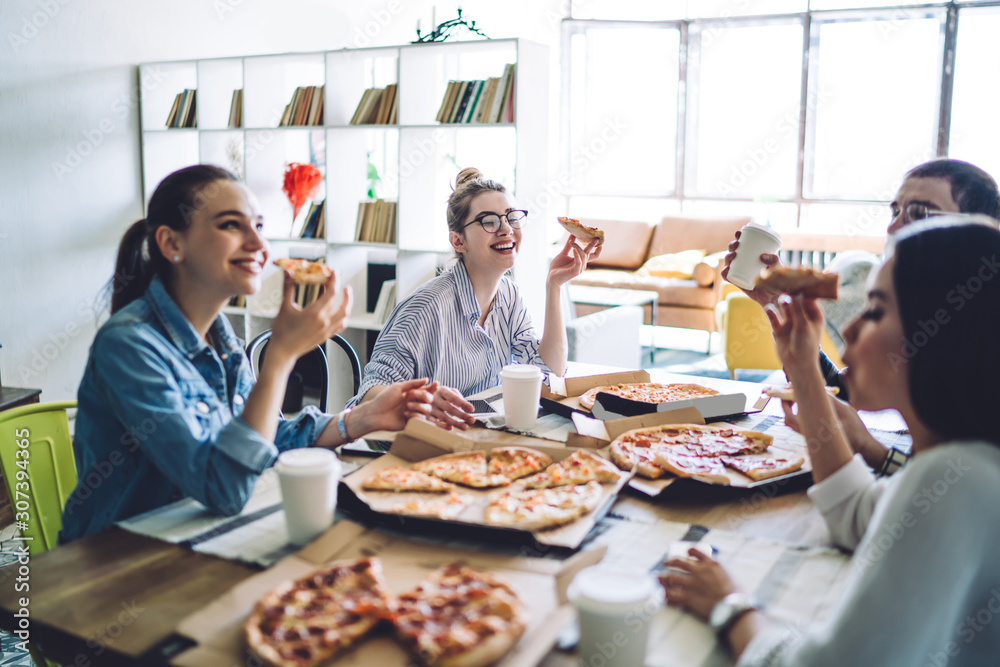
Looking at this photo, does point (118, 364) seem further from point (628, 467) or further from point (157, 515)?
point (628, 467)

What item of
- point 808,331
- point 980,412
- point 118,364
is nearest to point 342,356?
point 118,364

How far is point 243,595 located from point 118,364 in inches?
21.6

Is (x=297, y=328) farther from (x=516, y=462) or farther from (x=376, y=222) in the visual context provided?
(x=376, y=222)

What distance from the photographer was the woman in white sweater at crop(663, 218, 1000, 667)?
0.82m

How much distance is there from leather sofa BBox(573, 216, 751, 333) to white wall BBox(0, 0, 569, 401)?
344 cm

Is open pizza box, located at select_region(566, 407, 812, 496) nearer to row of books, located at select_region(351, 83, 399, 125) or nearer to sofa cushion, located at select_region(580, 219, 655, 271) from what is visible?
row of books, located at select_region(351, 83, 399, 125)

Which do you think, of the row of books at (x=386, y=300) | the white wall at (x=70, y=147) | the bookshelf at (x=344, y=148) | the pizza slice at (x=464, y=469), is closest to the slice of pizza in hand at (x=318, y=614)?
the pizza slice at (x=464, y=469)

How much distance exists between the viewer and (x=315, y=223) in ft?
15.5

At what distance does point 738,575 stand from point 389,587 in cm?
48

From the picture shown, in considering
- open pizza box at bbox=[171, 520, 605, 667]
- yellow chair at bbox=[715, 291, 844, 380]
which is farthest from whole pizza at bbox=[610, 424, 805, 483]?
yellow chair at bbox=[715, 291, 844, 380]

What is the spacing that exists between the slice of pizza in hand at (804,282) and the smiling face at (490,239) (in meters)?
1.12

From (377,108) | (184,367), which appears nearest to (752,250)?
(184,367)

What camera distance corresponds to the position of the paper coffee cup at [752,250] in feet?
5.99

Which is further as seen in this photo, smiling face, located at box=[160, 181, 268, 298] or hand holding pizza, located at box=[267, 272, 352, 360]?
smiling face, located at box=[160, 181, 268, 298]
